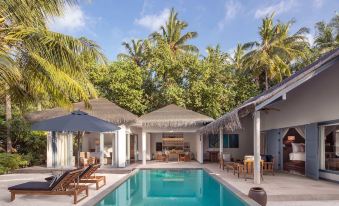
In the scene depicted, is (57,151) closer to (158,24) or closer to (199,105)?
(199,105)

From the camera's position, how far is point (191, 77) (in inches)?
1001

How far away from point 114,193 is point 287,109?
27.5ft

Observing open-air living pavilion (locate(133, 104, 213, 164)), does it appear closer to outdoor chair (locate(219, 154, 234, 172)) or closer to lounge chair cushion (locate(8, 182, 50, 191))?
outdoor chair (locate(219, 154, 234, 172))

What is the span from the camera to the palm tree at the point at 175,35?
3008 cm

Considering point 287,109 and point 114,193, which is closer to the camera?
point 114,193

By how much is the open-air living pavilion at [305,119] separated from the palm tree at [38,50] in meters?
5.28

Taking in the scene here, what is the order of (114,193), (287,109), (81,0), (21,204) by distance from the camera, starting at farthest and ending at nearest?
(287,109) → (114,193) → (21,204) → (81,0)

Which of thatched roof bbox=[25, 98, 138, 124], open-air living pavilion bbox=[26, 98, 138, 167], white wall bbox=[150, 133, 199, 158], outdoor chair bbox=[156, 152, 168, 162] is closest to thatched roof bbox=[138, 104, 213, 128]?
open-air living pavilion bbox=[26, 98, 138, 167]

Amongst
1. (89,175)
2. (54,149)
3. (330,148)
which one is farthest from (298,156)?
(54,149)

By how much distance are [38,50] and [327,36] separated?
2531cm

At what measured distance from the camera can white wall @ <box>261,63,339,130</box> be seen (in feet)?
38.0

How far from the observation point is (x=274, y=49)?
26.8 m

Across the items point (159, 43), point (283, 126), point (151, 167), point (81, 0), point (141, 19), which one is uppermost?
point (141, 19)

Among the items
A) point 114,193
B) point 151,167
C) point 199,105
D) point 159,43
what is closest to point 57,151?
point 151,167
